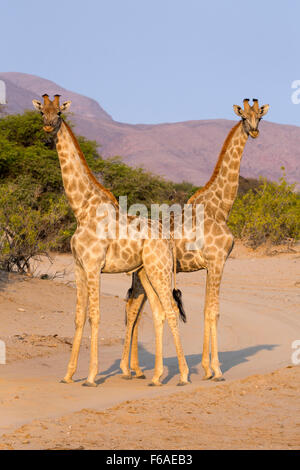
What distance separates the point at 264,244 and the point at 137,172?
9.60m

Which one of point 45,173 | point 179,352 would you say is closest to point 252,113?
point 179,352

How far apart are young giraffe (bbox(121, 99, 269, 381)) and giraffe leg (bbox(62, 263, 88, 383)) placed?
949mm

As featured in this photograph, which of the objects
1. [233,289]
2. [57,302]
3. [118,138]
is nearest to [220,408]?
[57,302]

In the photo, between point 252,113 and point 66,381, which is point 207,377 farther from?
point 252,113

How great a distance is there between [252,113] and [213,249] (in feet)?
6.38

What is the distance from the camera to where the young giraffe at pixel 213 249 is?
29.9ft

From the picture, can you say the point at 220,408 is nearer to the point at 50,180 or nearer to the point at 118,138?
the point at 50,180

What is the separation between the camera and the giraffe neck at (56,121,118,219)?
8.62m

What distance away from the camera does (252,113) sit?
362 inches

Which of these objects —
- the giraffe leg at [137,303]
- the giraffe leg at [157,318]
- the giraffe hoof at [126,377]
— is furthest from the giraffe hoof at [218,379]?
the giraffe hoof at [126,377]

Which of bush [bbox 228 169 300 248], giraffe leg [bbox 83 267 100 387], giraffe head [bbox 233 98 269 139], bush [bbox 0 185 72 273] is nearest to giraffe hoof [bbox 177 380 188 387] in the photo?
giraffe leg [bbox 83 267 100 387]

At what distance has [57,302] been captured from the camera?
1488 cm

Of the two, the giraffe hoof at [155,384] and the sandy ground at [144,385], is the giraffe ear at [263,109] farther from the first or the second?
the giraffe hoof at [155,384]

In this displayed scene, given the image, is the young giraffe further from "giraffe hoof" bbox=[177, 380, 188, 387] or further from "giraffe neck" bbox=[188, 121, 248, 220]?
"giraffe hoof" bbox=[177, 380, 188, 387]
